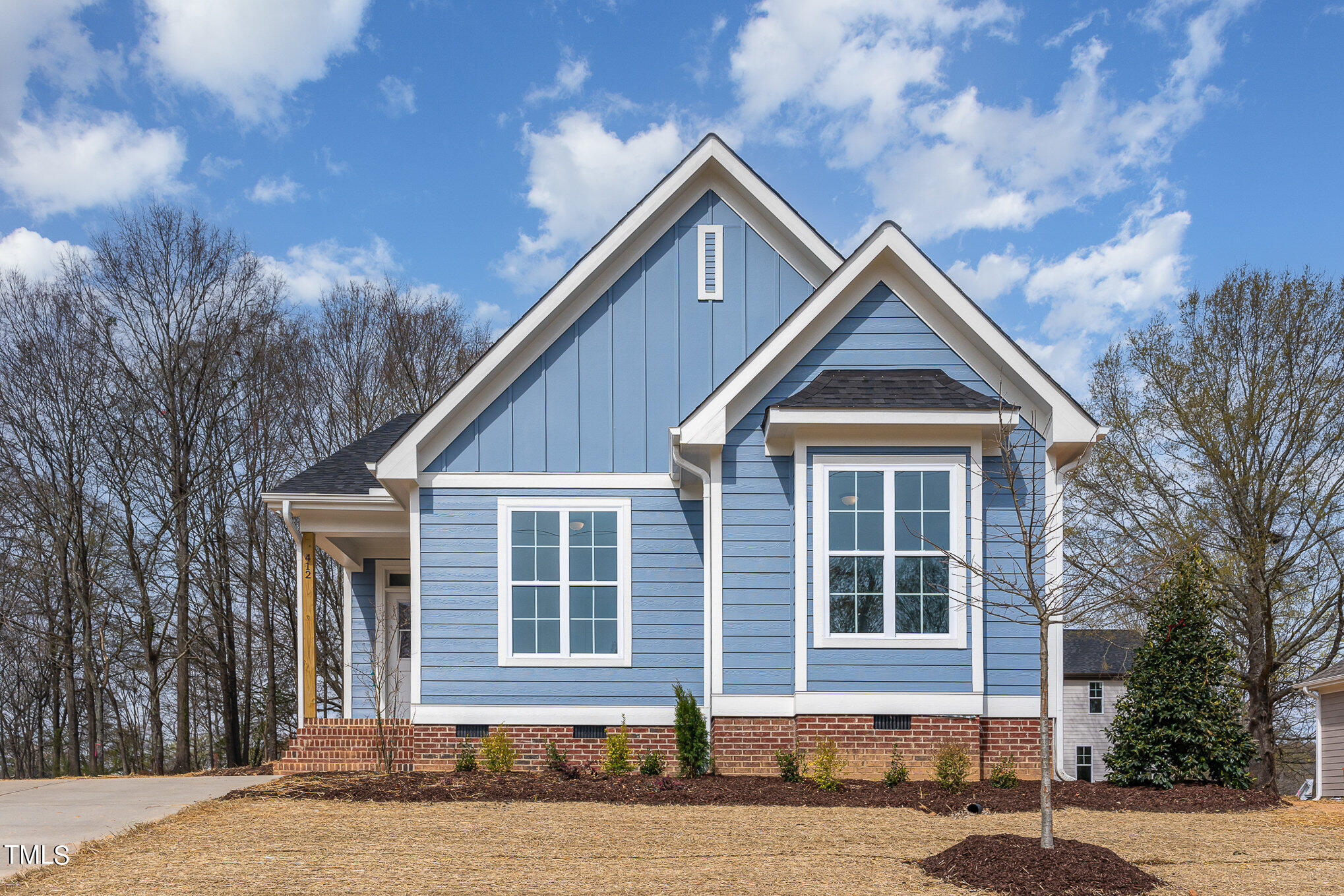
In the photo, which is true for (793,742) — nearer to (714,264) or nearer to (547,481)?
(547,481)

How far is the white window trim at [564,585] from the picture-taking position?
1123 cm

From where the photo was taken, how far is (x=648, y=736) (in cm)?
1112

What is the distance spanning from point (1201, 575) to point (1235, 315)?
14.0 m

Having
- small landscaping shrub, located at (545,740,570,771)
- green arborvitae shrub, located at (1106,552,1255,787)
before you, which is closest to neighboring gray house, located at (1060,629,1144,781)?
green arborvitae shrub, located at (1106,552,1255,787)

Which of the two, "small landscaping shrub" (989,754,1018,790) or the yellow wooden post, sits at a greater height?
the yellow wooden post

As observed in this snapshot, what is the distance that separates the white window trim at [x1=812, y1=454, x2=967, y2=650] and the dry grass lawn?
1846 millimetres

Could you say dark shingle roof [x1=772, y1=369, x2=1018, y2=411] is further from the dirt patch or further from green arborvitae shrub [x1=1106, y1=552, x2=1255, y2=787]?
the dirt patch

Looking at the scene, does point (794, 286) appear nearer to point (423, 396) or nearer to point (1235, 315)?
point (1235, 315)

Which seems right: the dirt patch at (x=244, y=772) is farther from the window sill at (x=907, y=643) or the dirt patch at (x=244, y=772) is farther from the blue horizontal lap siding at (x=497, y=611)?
the window sill at (x=907, y=643)

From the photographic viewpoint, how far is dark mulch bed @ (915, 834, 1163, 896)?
6000mm

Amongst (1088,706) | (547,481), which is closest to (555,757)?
(547,481)

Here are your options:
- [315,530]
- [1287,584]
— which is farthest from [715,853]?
[1287,584]

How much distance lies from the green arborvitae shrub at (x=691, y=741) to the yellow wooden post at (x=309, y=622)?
5575 millimetres

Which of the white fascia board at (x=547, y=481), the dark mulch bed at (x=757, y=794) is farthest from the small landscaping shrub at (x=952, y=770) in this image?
the white fascia board at (x=547, y=481)
